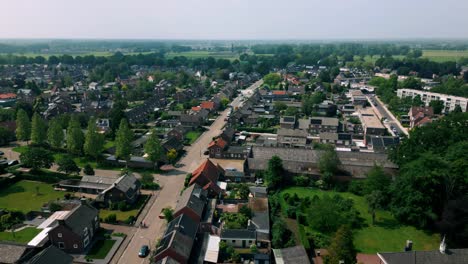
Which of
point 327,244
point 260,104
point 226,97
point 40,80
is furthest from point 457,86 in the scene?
point 40,80

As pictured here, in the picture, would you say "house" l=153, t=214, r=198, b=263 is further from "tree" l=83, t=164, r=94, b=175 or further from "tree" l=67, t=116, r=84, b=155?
"tree" l=67, t=116, r=84, b=155

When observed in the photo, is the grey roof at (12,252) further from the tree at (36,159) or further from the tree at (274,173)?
the tree at (274,173)

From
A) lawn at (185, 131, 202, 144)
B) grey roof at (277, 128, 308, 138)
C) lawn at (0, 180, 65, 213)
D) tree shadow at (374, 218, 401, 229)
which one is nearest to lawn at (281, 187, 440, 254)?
tree shadow at (374, 218, 401, 229)

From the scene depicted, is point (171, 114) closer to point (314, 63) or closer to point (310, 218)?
point (310, 218)

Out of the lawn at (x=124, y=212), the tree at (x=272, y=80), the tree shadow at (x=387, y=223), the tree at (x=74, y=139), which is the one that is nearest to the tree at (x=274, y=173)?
the tree shadow at (x=387, y=223)

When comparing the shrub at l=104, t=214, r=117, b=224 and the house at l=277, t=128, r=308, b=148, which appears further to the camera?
the house at l=277, t=128, r=308, b=148
